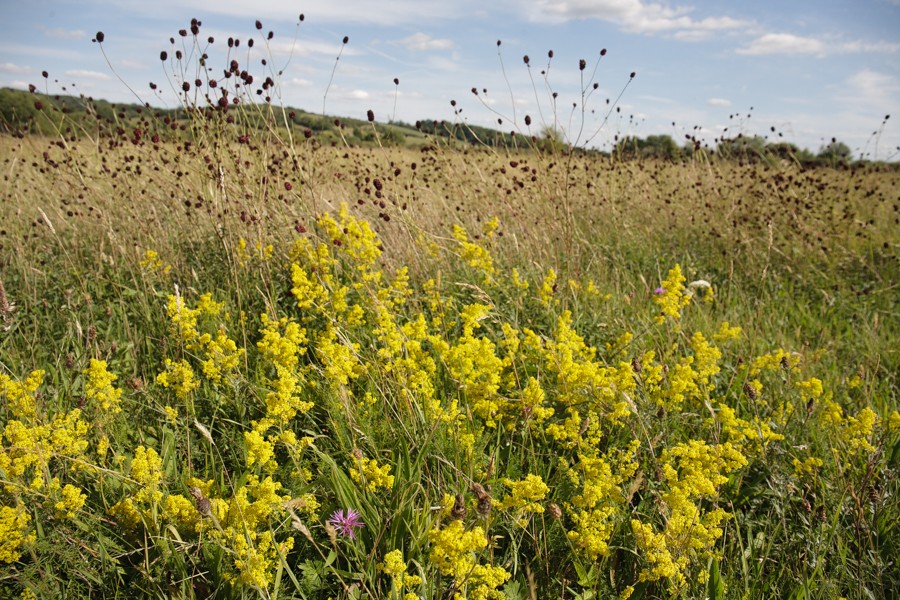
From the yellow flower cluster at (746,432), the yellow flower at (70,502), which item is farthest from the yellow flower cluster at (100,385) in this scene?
the yellow flower cluster at (746,432)

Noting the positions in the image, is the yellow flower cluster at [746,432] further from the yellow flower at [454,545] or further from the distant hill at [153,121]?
the distant hill at [153,121]

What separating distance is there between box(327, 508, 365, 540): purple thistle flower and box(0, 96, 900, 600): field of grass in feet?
0.04

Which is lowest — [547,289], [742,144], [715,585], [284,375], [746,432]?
[715,585]

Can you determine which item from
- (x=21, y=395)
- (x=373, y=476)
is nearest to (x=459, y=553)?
(x=373, y=476)

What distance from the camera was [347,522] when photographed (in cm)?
186

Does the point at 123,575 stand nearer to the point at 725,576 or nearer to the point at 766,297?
the point at 725,576

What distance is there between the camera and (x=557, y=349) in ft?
8.77

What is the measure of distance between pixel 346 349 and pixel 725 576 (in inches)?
69.0

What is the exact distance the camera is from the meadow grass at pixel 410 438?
1.83 m

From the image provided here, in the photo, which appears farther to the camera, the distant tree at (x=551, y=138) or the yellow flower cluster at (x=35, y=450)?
the distant tree at (x=551, y=138)

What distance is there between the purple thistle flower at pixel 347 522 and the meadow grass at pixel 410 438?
0.7 inches

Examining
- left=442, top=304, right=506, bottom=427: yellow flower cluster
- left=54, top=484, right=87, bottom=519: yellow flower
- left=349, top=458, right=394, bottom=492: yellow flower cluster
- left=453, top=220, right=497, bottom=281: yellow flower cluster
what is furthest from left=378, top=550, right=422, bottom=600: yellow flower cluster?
left=453, top=220, right=497, bottom=281: yellow flower cluster

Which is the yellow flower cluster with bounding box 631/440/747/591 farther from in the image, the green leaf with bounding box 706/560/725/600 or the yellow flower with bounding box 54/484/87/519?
the yellow flower with bounding box 54/484/87/519

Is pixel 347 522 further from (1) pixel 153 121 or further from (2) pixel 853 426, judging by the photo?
(1) pixel 153 121
